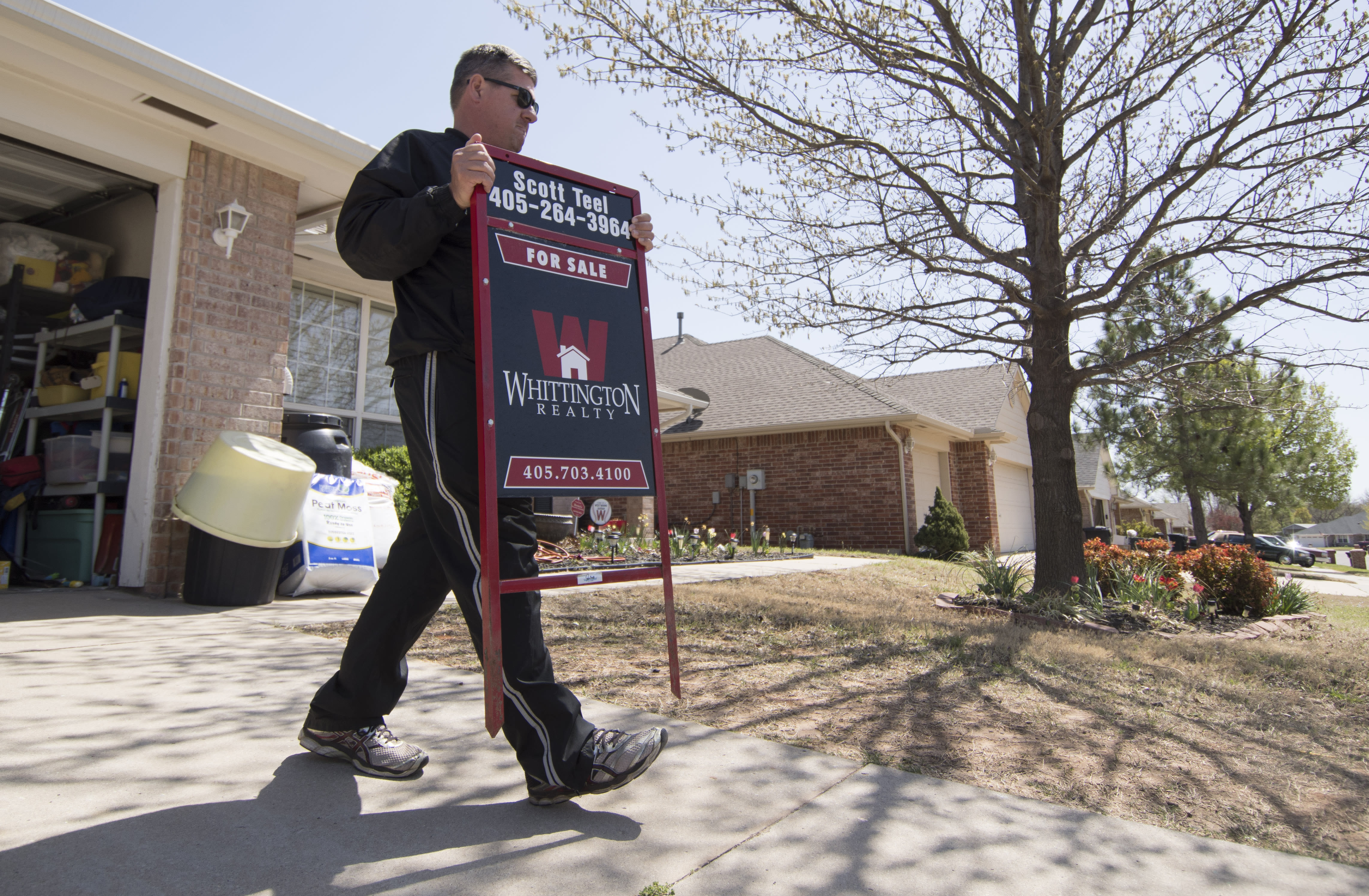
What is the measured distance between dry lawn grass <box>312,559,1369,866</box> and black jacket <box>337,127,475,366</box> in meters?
1.61

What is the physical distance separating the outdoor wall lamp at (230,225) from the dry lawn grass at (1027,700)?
10.5ft

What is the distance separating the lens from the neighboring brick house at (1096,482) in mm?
28047

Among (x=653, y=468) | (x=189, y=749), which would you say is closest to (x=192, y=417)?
(x=189, y=749)

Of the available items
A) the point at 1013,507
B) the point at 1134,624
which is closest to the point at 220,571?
the point at 1134,624

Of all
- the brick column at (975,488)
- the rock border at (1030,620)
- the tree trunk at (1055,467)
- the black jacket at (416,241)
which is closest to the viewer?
the black jacket at (416,241)

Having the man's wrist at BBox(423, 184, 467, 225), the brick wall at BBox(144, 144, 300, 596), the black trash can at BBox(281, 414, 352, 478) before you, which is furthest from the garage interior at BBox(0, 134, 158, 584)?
the man's wrist at BBox(423, 184, 467, 225)

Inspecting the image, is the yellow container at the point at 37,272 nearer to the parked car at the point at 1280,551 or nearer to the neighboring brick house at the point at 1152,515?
the neighboring brick house at the point at 1152,515

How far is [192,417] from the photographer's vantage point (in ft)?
17.9

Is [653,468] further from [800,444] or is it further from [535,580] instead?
[800,444]

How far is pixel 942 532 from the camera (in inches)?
580

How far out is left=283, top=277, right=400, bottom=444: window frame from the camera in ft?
28.6

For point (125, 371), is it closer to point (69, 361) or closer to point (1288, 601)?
point (69, 361)

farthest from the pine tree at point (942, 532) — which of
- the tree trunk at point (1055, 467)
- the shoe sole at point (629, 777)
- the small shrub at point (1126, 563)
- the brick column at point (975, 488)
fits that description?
the shoe sole at point (629, 777)

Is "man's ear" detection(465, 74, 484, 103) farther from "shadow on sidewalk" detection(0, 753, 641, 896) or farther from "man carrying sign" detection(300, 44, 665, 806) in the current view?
"shadow on sidewalk" detection(0, 753, 641, 896)
